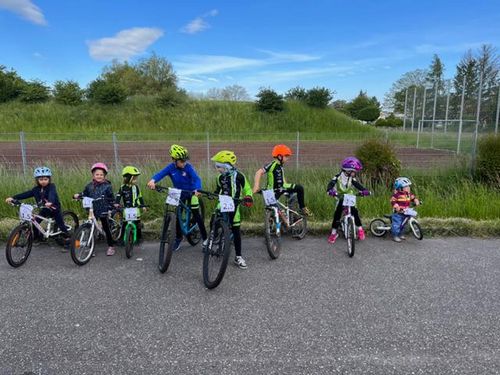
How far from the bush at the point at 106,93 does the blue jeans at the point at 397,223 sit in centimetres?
3500

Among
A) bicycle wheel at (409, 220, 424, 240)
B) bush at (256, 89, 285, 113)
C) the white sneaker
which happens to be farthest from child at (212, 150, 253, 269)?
bush at (256, 89, 285, 113)

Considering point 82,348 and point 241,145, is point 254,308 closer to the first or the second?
point 82,348

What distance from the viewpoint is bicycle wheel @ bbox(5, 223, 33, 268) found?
421 centimetres

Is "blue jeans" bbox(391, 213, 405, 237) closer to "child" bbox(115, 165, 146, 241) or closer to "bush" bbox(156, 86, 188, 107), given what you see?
"child" bbox(115, 165, 146, 241)

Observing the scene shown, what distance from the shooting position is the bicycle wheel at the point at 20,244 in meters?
4.21

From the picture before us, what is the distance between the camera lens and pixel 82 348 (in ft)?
8.89

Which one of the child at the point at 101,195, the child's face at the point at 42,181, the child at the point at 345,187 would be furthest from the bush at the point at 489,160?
the child's face at the point at 42,181

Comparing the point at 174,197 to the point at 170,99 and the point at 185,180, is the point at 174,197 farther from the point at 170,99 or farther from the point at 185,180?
the point at 170,99

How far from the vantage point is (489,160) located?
316 inches

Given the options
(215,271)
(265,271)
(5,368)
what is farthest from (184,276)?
(5,368)

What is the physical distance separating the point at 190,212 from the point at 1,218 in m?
3.71

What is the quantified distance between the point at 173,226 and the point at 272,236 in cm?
136

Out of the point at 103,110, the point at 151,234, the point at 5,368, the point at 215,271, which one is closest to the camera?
the point at 5,368

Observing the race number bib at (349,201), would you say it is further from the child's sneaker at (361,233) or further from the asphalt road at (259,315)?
the asphalt road at (259,315)
